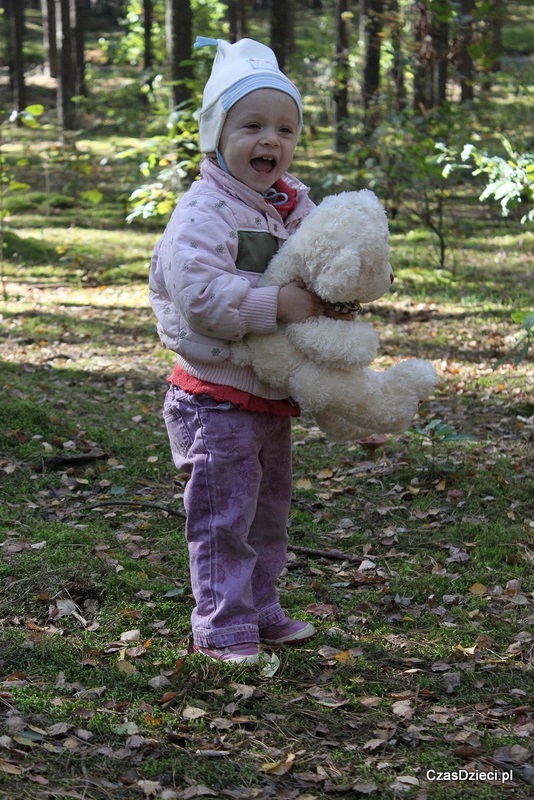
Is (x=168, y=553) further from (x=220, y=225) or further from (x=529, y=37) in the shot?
(x=529, y=37)

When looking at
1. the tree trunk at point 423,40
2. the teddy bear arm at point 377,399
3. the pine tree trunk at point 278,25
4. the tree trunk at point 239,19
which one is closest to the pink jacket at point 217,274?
the teddy bear arm at point 377,399

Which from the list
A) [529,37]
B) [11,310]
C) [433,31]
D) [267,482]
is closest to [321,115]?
[529,37]

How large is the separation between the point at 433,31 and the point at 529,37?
30578mm

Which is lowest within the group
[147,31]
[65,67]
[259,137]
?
[259,137]

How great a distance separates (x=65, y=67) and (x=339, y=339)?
62.2 feet

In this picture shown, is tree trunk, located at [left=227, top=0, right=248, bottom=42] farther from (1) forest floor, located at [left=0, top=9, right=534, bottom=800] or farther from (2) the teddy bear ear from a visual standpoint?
(2) the teddy bear ear

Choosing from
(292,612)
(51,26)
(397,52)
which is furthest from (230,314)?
(51,26)

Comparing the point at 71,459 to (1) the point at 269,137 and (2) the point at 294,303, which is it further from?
(1) the point at 269,137

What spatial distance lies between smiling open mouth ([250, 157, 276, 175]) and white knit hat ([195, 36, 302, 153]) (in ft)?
0.53

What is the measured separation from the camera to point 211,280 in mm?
2902

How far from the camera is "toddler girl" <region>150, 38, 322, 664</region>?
297 cm

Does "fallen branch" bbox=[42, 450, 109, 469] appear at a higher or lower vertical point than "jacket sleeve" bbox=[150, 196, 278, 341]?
lower

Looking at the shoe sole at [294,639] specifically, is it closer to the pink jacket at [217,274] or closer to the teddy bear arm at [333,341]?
the pink jacket at [217,274]

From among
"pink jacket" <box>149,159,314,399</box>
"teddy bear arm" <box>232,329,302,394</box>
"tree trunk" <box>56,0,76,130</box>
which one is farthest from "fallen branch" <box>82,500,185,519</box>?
"tree trunk" <box>56,0,76,130</box>
